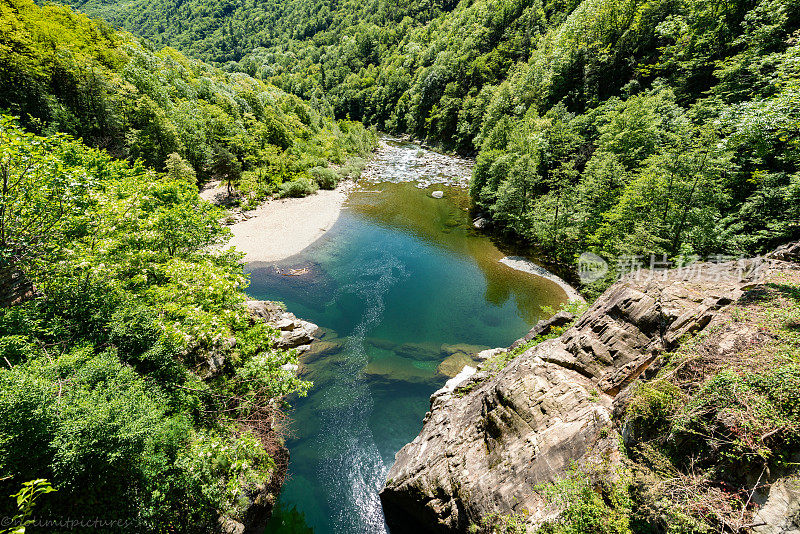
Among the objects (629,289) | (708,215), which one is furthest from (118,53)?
(708,215)

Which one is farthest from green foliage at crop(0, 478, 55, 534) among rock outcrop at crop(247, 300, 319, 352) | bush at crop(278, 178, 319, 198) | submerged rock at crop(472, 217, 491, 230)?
bush at crop(278, 178, 319, 198)

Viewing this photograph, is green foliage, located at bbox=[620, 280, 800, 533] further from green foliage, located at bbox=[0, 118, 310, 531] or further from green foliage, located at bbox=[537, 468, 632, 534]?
green foliage, located at bbox=[0, 118, 310, 531]

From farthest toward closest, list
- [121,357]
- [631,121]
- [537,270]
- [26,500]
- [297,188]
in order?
[297,188]
[537,270]
[631,121]
[121,357]
[26,500]

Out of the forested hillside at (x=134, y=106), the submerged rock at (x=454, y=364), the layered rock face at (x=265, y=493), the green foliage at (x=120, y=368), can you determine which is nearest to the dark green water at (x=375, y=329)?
the submerged rock at (x=454, y=364)

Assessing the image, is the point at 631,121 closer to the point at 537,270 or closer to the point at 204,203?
the point at 537,270

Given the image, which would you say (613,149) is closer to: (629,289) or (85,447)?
(629,289)

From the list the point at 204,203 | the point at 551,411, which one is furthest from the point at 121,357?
the point at 551,411

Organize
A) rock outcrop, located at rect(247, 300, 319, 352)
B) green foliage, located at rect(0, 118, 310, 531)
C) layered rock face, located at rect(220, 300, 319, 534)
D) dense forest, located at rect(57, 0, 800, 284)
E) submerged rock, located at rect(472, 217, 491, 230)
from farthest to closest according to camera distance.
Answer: submerged rock, located at rect(472, 217, 491, 230)
rock outcrop, located at rect(247, 300, 319, 352)
dense forest, located at rect(57, 0, 800, 284)
layered rock face, located at rect(220, 300, 319, 534)
green foliage, located at rect(0, 118, 310, 531)
